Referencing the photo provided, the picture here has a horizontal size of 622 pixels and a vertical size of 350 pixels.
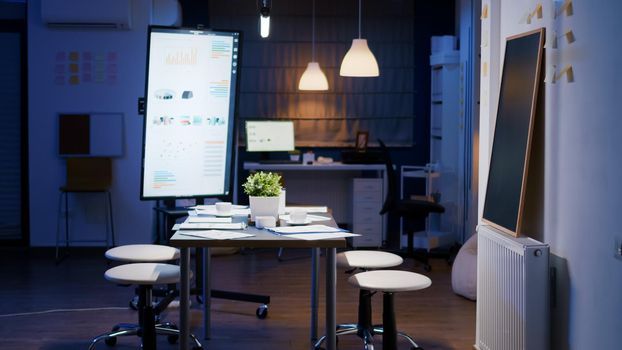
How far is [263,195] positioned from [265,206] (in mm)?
62

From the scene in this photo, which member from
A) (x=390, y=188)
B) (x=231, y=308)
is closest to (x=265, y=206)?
(x=231, y=308)

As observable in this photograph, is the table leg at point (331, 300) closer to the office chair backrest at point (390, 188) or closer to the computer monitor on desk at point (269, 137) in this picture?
the office chair backrest at point (390, 188)

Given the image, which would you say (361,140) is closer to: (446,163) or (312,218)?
(446,163)

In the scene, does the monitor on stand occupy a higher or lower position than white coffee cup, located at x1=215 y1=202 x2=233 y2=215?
higher

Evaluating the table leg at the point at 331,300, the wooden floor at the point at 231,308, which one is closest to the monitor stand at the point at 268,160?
the wooden floor at the point at 231,308

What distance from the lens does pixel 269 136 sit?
8.90 m

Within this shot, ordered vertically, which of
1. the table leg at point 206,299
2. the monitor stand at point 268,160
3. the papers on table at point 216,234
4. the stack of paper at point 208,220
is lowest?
the table leg at point 206,299

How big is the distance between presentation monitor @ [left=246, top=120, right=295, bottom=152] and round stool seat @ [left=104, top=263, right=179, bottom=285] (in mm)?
4528

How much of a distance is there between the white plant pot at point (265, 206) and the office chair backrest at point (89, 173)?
13.2ft

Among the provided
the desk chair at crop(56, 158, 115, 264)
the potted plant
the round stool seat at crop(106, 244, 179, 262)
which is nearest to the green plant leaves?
the potted plant

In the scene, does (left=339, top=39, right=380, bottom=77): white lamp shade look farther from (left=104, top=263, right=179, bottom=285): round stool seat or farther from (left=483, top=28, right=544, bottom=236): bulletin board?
(left=104, top=263, right=179, bottom=285): round stool seat

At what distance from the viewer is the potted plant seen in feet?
13.7

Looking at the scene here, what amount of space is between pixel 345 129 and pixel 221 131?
4.20 metres

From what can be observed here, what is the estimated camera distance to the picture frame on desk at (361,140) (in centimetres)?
880
